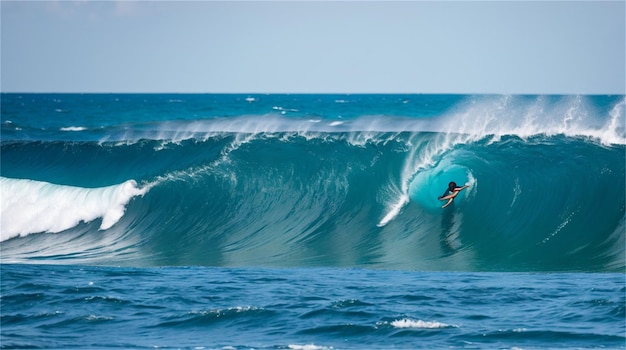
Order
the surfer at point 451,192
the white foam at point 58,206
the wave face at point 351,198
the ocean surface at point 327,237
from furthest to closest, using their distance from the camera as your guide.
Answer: the white foam at point 58,206 < the surfer at point 451,192 < the wave face at point 351,198 < the ocean surface at point 327,237

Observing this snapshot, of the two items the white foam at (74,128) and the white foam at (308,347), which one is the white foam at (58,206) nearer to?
the white foam at (308,347)

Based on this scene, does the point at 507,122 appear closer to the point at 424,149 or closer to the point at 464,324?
the point at 424,149

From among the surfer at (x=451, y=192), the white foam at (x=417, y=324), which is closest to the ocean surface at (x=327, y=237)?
the white foam at (x=417, y=324)

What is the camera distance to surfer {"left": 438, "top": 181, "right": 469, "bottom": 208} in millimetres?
13890

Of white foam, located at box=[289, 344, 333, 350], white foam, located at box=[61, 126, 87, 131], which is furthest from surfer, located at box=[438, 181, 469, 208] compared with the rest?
white foam, located at box=[61, 126, 87, 131]

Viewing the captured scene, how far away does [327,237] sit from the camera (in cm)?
1443

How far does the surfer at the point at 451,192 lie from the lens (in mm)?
13890

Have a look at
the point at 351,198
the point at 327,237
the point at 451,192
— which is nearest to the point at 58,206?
the point at 327,237

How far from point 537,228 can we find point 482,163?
2.63 metres

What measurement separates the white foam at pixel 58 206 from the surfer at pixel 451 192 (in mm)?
6381

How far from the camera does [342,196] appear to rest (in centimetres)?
1603

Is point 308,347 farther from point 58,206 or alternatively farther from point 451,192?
point 58,206

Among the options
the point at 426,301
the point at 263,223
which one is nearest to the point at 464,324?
the point at 426,301

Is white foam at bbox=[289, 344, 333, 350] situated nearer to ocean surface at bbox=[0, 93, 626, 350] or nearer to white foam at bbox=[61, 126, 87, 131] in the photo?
ocean surface at bbox=[0, 93, 626, 350]
